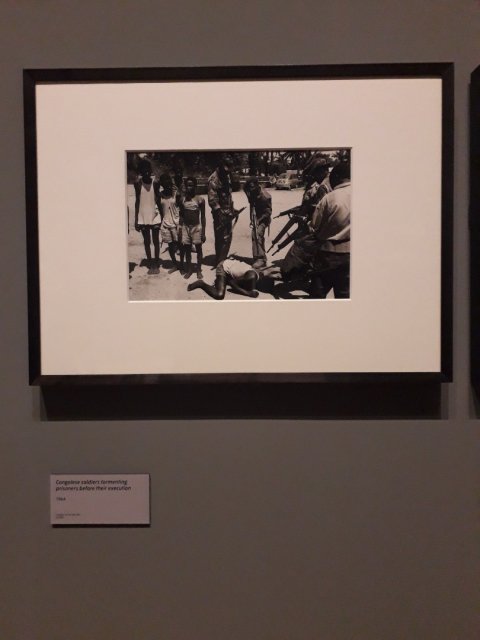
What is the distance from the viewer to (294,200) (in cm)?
75

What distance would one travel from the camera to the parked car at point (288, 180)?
75 centimetres

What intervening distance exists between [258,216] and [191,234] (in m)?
0.11

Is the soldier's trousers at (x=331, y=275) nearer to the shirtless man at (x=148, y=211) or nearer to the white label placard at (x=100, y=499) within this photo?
the shirtless man at (x=148, y=211)

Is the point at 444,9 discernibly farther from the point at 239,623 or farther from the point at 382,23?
the point at 239,623

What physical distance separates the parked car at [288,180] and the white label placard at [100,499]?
0.50m

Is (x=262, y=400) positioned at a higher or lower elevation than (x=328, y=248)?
lower

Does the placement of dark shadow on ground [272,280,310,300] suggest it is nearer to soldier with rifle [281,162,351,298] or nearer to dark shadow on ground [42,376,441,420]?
soldier with rifle [281,162,351,298]

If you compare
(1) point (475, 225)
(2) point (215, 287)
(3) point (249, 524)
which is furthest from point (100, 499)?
(1) point (475, 225)

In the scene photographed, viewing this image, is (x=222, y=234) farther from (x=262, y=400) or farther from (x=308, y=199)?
(x=262, y=400)

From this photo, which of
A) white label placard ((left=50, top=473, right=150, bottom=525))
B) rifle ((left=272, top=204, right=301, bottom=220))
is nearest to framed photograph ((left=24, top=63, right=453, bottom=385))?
rifle ((left=272, top=204, right=301, bottom=220))

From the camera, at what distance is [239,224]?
2.47 ft

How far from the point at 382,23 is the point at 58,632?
1075 mm

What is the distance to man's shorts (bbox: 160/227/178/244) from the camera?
29.6 inches

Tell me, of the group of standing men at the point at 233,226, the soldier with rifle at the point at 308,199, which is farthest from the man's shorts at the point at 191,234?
the soldier with rifle at the point at 308,199
